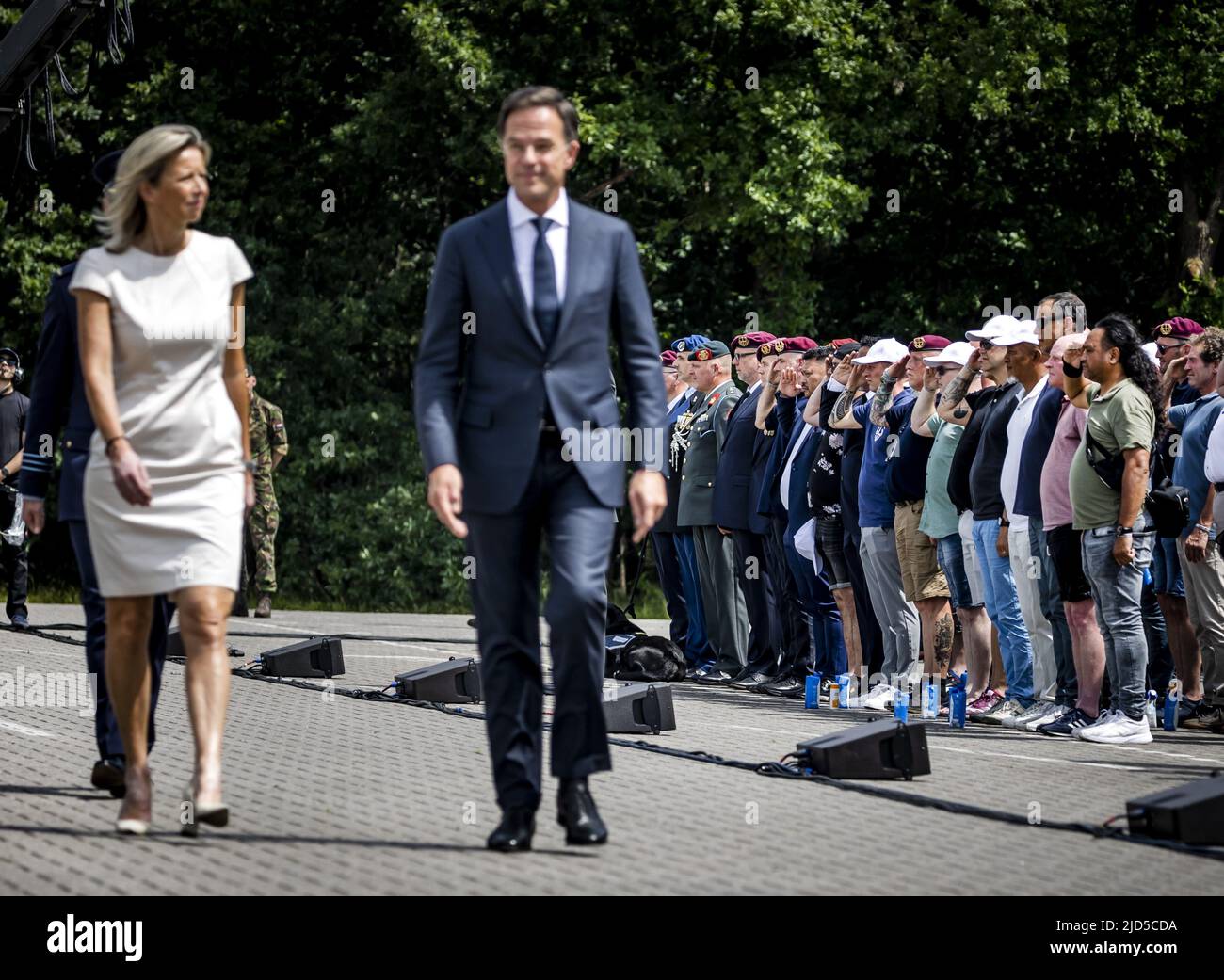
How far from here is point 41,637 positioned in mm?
16031

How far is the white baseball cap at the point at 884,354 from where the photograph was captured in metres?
12.3

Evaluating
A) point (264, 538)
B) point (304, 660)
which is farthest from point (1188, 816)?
point (264, 538)

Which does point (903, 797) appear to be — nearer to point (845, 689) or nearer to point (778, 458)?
point (845, 689)

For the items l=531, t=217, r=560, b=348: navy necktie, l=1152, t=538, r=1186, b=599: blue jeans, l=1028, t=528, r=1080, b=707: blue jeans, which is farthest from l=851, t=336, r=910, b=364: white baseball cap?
l=531, t=217, r=560, b=348: navy necktie

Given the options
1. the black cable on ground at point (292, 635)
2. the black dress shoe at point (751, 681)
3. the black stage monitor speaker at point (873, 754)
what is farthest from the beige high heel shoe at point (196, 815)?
the black cable on ground at point (292, 635)

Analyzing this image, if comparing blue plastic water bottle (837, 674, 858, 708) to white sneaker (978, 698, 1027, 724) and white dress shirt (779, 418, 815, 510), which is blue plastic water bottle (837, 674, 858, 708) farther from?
white dress shirt (779, 418, 815, 510)

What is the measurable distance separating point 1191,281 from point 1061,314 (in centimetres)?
1931

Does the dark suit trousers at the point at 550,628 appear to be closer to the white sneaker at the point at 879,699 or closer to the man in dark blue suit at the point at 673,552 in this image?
the white sneaker at the point at 879,699

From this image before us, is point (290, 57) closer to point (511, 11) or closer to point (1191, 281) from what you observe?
point (511, 11)

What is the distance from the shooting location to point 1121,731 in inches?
404

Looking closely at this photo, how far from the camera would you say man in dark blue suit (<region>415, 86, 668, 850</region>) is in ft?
20.4

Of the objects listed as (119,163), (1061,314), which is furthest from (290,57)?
(119,163)

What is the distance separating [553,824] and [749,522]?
23.5 ft

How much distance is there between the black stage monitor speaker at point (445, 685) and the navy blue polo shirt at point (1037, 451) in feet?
10.5
